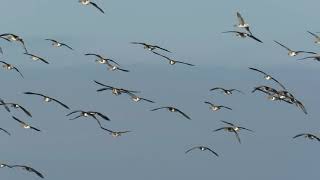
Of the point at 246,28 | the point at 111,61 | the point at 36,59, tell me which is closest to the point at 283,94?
the point at 246,28

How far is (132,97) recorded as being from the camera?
121875mm

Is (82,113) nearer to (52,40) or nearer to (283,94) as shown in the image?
(52,40)

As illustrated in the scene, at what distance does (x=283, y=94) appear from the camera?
120 m

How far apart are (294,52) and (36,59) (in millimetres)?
28019

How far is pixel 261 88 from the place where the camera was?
4815 inches

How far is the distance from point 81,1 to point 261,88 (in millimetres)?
23179

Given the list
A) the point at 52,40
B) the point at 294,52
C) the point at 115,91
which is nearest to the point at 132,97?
the point at 115,91

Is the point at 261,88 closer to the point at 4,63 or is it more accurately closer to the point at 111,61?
the point at 111,61

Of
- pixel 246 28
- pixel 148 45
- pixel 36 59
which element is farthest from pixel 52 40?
pixel 246 28

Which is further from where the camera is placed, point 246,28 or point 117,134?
point 117,134

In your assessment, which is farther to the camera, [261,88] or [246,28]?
[261,88]

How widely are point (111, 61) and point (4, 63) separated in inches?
472

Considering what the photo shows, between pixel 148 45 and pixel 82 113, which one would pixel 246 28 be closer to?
pixel 148 45

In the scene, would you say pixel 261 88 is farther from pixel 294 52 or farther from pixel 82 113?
pixel 82 113
